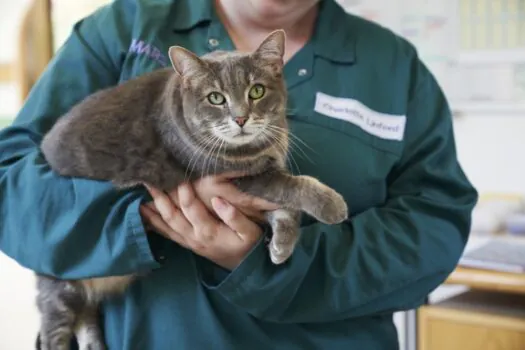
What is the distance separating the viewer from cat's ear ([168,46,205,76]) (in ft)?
2.89

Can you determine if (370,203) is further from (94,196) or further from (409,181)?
(94,196)

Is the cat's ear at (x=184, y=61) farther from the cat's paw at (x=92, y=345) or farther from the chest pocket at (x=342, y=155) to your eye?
the cat's paw at (x=92, y=345)

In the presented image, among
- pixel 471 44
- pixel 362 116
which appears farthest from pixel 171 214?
pixel 471 44

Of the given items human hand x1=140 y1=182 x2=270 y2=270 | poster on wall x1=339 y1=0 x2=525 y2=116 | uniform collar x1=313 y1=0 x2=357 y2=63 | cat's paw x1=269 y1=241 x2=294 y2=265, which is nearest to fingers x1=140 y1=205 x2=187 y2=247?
human hand x1=140 y1=182 x2=270 y2=270

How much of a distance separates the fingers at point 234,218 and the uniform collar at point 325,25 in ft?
1.08

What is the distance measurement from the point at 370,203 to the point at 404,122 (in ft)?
0.46

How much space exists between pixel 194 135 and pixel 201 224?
0.46ft

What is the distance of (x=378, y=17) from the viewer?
2.23m

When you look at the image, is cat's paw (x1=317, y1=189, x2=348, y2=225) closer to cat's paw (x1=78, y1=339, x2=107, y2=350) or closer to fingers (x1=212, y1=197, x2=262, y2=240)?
fingers (x1=212, y1=197, x2=262, y2=240)

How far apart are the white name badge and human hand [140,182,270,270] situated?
9.3 inches

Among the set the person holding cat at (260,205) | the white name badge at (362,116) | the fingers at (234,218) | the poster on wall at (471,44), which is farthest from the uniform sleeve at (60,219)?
the poster on wall at (471,44)

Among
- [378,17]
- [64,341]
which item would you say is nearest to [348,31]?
[64,341]

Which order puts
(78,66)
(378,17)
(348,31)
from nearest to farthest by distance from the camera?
(78,66) → (348,31) → (378,17)

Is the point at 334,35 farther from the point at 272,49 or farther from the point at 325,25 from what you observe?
the point at 272,49
